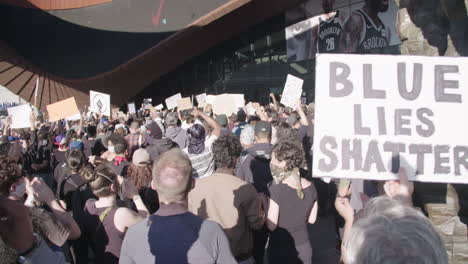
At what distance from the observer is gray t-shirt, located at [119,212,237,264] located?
76.8 inches

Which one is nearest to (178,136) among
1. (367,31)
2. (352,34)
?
(367,31)

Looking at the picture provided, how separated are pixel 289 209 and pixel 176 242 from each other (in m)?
1.27

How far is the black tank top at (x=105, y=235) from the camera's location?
114 inches

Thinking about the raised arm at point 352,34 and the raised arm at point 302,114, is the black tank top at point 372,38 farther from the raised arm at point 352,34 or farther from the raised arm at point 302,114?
the raised arm at point 302,114

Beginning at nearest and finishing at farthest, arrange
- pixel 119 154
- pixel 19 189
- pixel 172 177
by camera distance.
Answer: pixel 172 177, pixel 19 189, pixel 119 154

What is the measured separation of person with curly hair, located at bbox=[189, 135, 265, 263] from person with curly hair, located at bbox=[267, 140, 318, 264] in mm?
206

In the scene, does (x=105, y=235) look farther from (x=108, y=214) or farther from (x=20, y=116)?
(x=20, y=116)

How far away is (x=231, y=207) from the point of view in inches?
109

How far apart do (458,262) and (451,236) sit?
182 mm

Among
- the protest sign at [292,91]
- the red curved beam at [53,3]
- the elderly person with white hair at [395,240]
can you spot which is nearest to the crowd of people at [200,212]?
the elderly person with white hair at [395,240]

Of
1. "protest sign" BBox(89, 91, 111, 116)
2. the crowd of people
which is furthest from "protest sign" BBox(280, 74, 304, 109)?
"protest sign" BBox(89, 91, 111, 116)

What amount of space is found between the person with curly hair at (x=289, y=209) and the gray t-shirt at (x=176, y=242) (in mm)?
1057

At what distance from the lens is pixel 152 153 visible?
5266 mm

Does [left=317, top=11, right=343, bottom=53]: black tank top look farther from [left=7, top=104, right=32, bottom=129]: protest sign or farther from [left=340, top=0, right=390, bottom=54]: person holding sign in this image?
[left=7, top=104, right=32, bottom=129]: protest sign
